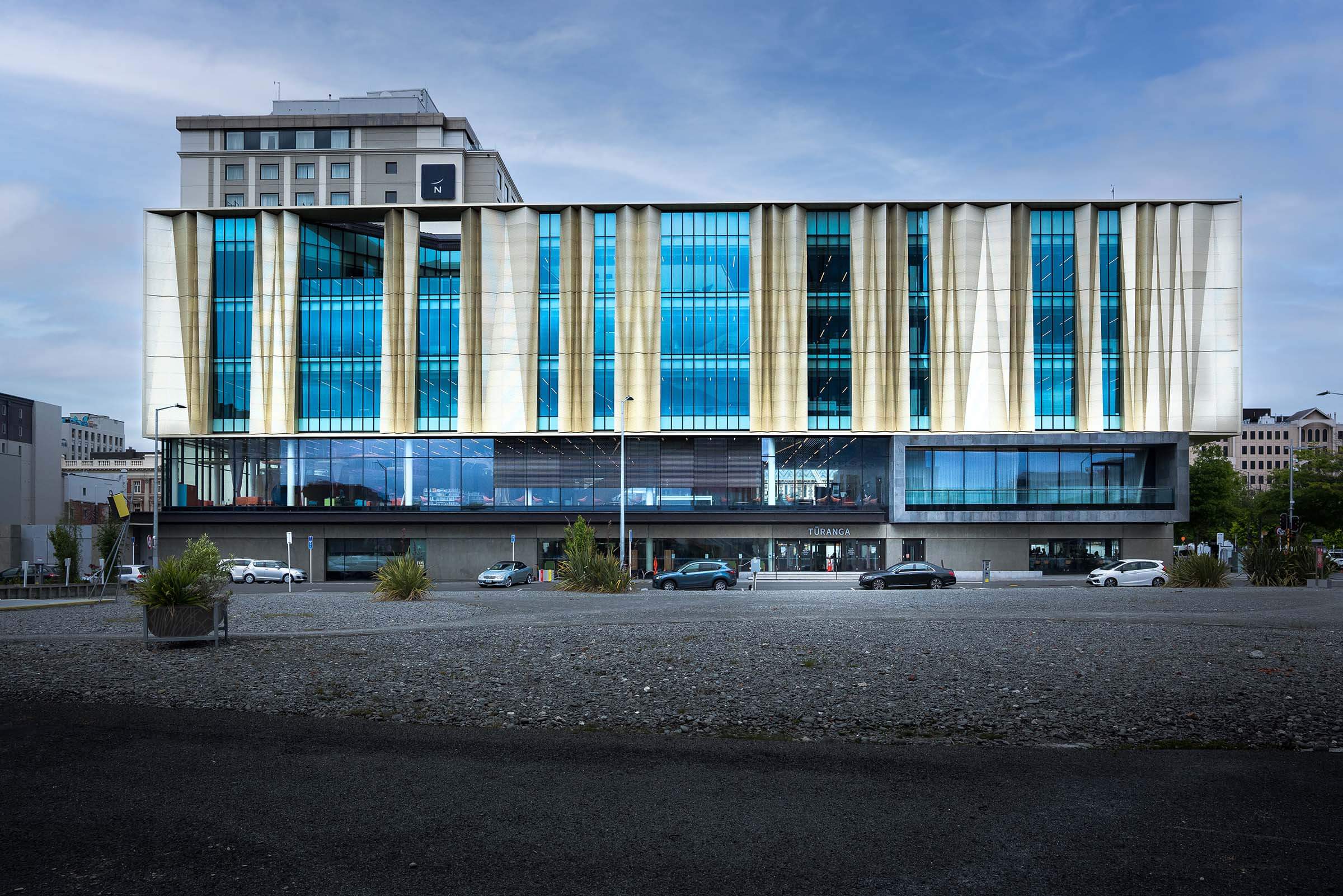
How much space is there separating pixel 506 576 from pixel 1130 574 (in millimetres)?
32373

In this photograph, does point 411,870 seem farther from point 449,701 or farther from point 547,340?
point 547,340

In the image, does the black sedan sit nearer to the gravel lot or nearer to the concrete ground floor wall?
the concrete ground floor wall

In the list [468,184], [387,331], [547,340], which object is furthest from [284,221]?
[468,184]

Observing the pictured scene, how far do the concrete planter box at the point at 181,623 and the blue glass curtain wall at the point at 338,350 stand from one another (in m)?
43.1

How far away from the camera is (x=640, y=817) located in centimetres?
794

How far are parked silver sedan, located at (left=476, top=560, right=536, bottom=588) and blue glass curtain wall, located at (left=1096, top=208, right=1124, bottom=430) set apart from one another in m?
37.6

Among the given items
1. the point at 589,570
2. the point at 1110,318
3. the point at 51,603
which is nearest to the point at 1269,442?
the point at 1110,318

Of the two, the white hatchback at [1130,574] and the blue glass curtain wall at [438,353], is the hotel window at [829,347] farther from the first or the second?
the blue glass curtain wall at [438,353]

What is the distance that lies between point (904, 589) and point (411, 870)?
39.6 m

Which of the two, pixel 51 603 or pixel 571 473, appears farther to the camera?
pixel 571 473

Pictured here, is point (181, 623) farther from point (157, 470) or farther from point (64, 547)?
point (157, 470)

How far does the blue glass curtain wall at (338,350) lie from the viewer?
6069 centimetres

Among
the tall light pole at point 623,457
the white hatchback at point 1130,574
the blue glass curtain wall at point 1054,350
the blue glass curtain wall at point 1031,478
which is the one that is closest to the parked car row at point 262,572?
the tall light pole at point 623,457

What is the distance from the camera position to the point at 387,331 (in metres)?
60.5
